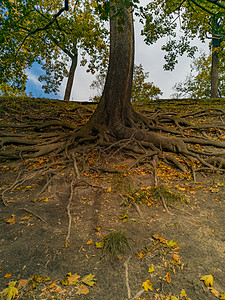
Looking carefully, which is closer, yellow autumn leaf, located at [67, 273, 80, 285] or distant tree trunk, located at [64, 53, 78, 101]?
yellow autumn leaf, located at [67, 273, 80, 285]

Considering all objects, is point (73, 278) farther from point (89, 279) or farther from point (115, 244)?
point (115, 244)

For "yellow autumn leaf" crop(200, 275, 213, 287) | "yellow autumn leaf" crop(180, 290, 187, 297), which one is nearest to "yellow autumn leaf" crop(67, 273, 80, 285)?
"yellow autumn leaf" crop(180, 290, 187, 297)

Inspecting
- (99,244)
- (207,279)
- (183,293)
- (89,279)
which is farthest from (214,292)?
(99,244)

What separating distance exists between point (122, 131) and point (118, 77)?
1846 mm

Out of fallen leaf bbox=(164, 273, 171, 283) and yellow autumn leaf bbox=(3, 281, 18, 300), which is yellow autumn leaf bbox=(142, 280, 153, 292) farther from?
yellow autumn leaf bbox=(3, 281, 18, 300)

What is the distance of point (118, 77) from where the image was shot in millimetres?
6277

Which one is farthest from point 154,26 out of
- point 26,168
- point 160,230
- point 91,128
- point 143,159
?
point 160,230

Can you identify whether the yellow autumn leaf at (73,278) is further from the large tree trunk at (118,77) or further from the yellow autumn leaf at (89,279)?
the large tree trunk at (118,77)

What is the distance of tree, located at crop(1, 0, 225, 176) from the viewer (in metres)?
5.52

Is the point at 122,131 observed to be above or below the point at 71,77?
below

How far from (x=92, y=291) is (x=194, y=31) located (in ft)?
54.9

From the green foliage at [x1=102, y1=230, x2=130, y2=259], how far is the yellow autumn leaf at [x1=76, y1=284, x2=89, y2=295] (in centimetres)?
48

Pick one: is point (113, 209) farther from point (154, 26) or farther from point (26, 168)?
point (154, 26)

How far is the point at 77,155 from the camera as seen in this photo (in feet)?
18.1
